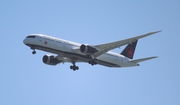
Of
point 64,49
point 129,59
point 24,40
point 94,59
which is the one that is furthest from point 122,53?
point 24,40

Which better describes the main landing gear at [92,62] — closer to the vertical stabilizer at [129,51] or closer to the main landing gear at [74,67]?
the main landing gear at [74,67]

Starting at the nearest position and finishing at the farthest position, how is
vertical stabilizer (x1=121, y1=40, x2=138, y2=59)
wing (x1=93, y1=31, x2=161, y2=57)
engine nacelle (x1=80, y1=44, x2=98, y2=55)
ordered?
wing (x1=93, y1=31, x2=161, y2=57), engine nacelle (x1=80, y1=44, x2=98, y2=55), vertical stabilizer (x1=121, y1=40, x2=138, y2=59)

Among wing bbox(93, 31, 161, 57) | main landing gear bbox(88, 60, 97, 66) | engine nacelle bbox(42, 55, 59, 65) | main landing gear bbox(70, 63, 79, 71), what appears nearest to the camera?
wing bbox(93, 31, 161, 57)

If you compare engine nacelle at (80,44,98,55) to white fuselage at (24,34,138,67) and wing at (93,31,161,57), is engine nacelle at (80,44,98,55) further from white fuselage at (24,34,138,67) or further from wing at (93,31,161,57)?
white fuselage at (24,34,138,67)

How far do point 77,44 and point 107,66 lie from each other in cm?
655

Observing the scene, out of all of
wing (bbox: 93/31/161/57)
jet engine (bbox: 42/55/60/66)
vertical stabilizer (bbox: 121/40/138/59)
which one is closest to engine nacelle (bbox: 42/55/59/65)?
jet engine (bbox: 42/55/60/66)

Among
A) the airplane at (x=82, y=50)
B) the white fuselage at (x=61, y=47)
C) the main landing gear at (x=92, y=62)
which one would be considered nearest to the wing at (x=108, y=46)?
the airplane at (x=82, y=50)

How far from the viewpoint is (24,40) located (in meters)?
62.8

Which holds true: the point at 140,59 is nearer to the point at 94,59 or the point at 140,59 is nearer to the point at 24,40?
the point at 94,59

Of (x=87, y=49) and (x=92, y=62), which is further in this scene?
(x=92, y=62)

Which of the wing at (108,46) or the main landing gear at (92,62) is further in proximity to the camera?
the main landing gear at (92,62)

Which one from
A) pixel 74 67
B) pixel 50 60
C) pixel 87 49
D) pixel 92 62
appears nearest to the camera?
pixel 87 49

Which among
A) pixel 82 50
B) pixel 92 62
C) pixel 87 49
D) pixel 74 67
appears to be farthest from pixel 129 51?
pixel 82 50

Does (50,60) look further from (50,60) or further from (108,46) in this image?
(108,46)
